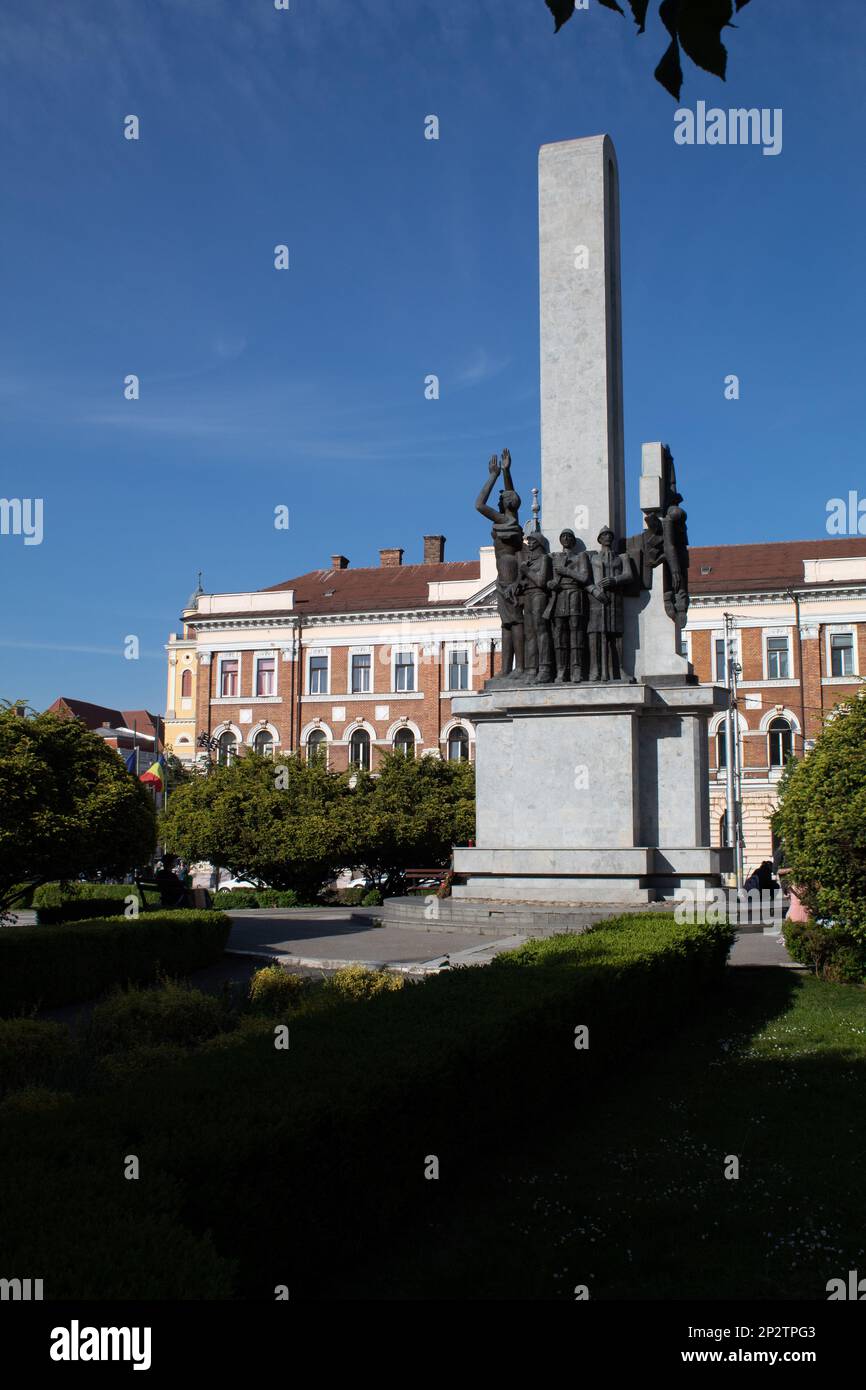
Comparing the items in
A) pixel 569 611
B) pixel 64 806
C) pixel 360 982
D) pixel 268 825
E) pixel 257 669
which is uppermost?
pixel 257 669

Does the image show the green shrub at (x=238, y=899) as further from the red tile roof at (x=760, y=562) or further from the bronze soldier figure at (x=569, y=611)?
the red tile roof at (x=760, y=562)

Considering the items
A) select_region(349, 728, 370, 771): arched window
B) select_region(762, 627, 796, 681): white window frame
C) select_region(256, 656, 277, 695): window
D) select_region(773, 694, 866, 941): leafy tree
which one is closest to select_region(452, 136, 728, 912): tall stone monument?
select_region(773, 694, 866, 941): leafy tree

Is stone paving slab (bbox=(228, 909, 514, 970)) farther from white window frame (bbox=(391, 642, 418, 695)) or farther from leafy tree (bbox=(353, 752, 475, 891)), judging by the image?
white window frame (bbox=(391, 642, 418, 695))

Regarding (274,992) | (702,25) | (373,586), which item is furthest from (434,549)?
(702,25)

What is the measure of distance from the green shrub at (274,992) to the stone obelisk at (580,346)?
885 centimetres

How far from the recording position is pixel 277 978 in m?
12.3

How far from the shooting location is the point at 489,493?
19.1m

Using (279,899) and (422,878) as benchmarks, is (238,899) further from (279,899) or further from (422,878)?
(422,878)

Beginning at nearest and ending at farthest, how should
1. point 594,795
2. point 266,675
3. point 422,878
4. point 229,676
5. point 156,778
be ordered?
1. point 594,795
2. point 422,878
3. point 156,778
4. point 266,675
5. point 229,676

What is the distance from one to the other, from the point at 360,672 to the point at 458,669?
16.6 feet

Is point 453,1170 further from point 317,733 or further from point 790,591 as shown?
point 317,733

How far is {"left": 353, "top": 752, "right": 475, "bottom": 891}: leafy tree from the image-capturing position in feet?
102

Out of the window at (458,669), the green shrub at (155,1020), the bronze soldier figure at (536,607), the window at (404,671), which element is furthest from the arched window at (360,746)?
the green shrub at (155,1020)

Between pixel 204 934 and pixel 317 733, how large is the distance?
149ft
